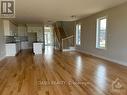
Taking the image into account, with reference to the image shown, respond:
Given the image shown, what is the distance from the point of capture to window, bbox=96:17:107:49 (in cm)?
726

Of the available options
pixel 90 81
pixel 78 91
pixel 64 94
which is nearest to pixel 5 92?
pixel 64 94

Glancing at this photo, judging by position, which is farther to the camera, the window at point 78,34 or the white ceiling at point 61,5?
the window at point 78,34

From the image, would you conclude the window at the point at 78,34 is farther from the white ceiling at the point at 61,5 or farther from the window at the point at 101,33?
the white ceiling at the point at 61,5

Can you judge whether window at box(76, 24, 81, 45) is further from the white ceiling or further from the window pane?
the white ceiling

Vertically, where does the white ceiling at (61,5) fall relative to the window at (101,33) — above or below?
above

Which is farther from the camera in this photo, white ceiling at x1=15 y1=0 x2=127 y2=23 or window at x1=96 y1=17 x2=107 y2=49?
window at x1=96 y1=17 x2=107 y2=49

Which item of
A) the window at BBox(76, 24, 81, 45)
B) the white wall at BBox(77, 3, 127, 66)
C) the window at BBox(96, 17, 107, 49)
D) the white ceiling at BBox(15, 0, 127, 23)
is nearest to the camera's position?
the white ceiling at BBox(15, 0, 127, 23)

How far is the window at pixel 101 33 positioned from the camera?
7258 mm

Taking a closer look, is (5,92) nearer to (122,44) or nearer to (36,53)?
(122,44)

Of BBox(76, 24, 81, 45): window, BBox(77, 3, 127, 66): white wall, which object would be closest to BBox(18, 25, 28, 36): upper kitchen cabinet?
BBox(76, 24, 81, 45): window

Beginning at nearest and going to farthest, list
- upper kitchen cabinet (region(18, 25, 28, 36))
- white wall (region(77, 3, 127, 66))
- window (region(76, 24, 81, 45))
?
1. white wall (region(77, 3, 127, 66))
2. window (region(76, 24, 81, 45))
3. upper kitchen cabinet (region(18, 25, 28, 36))

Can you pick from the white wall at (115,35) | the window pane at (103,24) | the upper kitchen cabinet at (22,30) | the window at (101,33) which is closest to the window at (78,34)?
the white wall at (115,35)

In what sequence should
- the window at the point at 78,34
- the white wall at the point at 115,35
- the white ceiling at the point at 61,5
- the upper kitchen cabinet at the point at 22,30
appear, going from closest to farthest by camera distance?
the white ceiling at the point at 61,5 < the white wall at the point at 115,35 < the window at the point at 78,34 < the upper kitchen cabinet at the point at 22,30

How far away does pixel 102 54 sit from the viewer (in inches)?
290
